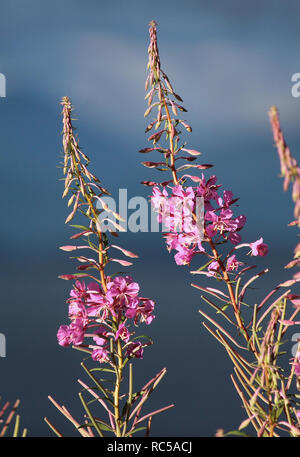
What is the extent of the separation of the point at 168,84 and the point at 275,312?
1740 millimetres

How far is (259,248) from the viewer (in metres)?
3.38

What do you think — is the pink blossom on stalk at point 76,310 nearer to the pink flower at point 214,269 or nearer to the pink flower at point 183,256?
the pink flower at point 183,256

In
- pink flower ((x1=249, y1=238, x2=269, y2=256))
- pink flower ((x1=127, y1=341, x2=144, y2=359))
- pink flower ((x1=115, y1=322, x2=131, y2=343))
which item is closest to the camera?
pink flower ((x1=115, y1=322, x2=131, y2=343))

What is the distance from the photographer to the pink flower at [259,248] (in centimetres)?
336

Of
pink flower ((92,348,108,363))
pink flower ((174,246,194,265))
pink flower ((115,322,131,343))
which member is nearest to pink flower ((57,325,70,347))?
pink flower ((92,348,108,363))

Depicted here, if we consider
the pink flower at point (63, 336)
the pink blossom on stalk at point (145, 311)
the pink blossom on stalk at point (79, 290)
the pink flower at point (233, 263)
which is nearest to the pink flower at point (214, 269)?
the pink flower at point (233, 263)

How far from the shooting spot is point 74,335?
321cm

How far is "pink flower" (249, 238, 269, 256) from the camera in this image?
3.36 m

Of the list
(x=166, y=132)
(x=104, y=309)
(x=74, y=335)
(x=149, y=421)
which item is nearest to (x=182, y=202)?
(x=166, y=132)

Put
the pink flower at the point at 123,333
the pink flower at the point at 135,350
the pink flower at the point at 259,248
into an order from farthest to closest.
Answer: the pink flower at the point at 259,248 < the pink flower at the point at 135,350 < the pink flower at the point at 123,333

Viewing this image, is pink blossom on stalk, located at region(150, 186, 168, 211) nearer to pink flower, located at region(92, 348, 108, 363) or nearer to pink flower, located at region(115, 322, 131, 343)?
pink flower, located at region(115, 322, 131, 343)

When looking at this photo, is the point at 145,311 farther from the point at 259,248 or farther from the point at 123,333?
the point at 259,248
